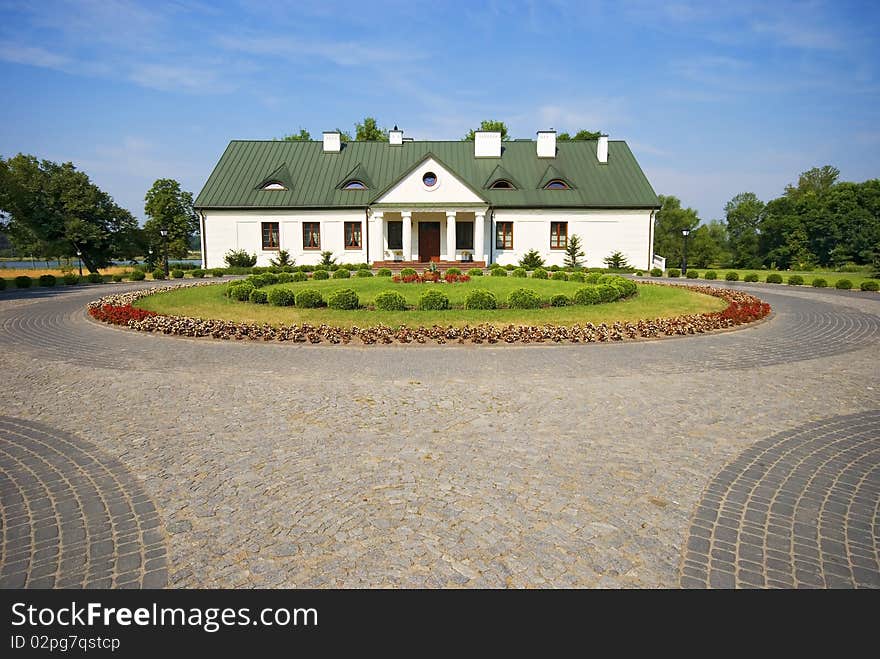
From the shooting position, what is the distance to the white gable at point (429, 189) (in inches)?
1331

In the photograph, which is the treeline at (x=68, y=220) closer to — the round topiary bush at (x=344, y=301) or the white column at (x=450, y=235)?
the white column at (x=450, y=235)

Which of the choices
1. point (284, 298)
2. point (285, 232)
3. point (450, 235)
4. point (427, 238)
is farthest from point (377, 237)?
point (284, 298)

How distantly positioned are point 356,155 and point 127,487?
36738 mm

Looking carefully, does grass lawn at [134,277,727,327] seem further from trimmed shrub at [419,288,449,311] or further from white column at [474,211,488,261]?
white column at [474,211,488,261]

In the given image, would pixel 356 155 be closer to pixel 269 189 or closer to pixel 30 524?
pixel 269 189

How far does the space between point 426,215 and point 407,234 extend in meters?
2.32

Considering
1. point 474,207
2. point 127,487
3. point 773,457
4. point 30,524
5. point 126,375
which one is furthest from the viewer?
point 474,207

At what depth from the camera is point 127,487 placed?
4.85 m

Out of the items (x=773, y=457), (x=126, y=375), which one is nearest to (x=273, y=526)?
(x=773, y=457)

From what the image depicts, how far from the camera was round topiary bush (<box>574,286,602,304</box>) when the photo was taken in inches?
657

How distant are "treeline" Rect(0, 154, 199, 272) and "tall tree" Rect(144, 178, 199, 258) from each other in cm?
403

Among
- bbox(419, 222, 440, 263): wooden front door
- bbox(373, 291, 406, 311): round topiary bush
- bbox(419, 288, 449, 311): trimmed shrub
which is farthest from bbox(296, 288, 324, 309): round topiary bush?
bbox(419, 222, 440, 263): wooden front door
